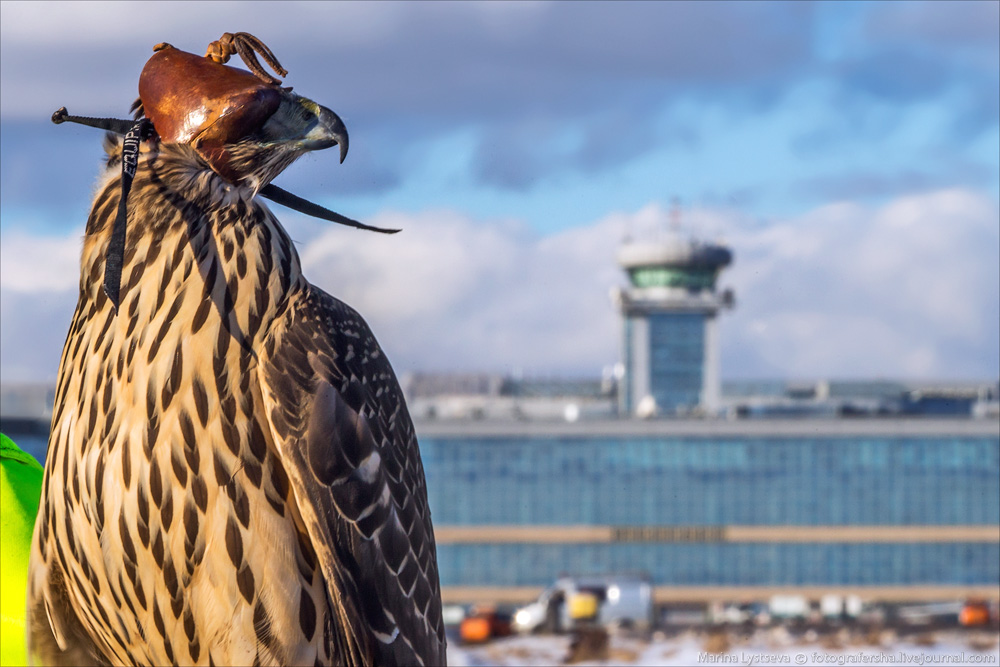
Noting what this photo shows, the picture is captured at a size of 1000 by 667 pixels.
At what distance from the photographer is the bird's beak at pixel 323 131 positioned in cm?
271

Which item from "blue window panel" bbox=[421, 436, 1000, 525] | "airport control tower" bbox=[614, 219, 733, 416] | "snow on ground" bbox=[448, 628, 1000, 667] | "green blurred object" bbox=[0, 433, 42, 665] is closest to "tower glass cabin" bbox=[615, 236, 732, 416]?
"airport control tower" bbox=[614, 219, 733, 416]

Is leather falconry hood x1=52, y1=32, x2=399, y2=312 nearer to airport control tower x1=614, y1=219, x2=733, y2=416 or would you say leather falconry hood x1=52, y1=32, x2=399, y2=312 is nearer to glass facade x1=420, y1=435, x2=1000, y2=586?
glass facade x1=420, y1=435, x2=1000, y2=586

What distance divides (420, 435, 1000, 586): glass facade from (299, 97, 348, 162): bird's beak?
272 feet

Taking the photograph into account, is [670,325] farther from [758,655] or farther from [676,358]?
[758,655]

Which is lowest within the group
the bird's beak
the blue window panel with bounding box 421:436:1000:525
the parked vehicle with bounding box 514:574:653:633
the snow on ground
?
the parked vehicle with bounding box 514:574:653:633

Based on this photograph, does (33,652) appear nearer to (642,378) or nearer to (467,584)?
(467,584)

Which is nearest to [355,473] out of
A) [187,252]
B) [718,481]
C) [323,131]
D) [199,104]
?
[187,252]

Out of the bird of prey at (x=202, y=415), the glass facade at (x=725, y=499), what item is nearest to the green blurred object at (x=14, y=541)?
the bird of prey at (x=202, y=415)

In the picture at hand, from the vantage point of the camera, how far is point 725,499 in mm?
87625

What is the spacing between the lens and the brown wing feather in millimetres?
2730

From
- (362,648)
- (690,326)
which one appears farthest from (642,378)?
(362,648)

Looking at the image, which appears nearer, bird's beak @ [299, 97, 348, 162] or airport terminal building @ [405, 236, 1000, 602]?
bird's beak @ [299, 97, 348, 162]

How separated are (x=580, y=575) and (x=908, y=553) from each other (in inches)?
793

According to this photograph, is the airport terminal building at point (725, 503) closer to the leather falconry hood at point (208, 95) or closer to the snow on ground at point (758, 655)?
the snow on ground at point (758, 655)
